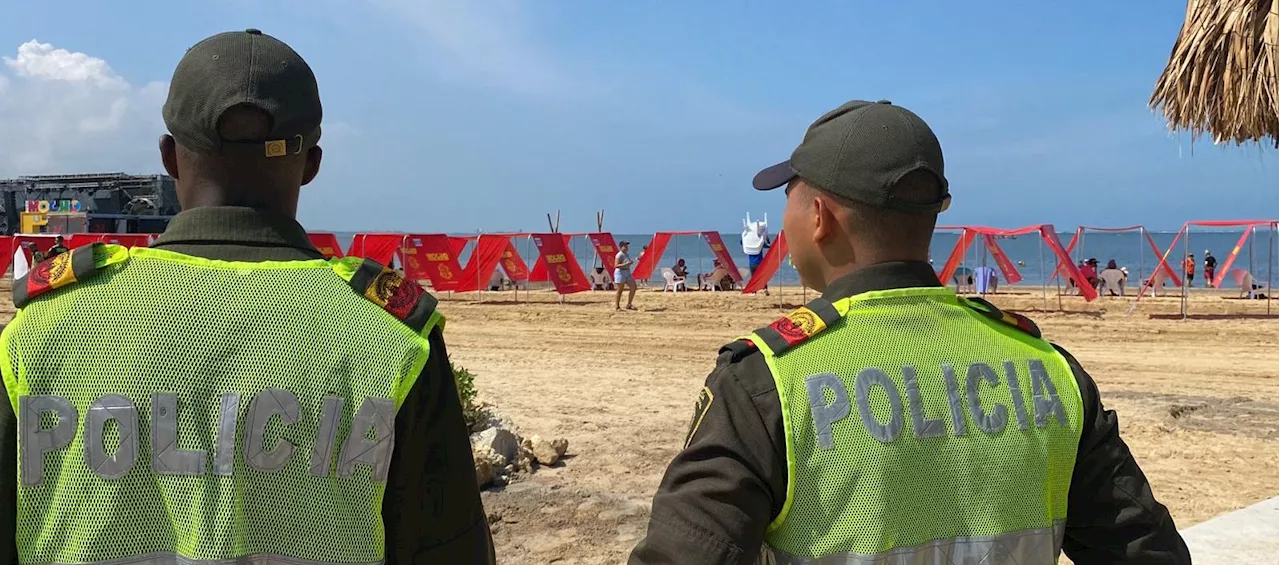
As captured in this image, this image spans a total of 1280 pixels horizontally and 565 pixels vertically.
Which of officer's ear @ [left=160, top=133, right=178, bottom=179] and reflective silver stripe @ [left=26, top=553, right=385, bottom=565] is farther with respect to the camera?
officer's ear @ [left=160, top=133, right=178, bottom=179]

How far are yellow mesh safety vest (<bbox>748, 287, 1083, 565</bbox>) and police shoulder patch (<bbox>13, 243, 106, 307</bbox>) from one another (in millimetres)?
1164

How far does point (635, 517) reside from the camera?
614 cm

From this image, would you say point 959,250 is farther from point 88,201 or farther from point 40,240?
point 88,201

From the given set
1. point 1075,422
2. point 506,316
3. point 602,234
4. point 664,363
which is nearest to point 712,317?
point 506,316

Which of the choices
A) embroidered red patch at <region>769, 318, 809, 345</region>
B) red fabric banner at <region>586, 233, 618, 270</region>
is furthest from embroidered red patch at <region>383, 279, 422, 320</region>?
red fabric banner at <region>586, 233, 618, 270</region>

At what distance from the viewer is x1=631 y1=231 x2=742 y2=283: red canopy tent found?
2517cm

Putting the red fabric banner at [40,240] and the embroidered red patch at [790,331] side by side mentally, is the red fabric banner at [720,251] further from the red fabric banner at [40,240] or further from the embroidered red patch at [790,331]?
the embroidered red patch at [790,331]

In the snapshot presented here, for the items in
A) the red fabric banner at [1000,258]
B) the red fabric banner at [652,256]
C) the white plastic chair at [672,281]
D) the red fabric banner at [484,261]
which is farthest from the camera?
the white plastic chair at [672,281]

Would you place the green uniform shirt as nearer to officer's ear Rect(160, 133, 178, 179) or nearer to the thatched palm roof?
officer's ear Rect(160, 133, 178, 179)

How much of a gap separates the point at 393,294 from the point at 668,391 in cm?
926

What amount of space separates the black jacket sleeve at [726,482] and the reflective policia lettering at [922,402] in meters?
0.10

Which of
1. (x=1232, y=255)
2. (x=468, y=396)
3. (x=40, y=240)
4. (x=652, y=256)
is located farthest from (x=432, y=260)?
(x=1232, y=255)

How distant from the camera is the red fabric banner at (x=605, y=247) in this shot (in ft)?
80.8

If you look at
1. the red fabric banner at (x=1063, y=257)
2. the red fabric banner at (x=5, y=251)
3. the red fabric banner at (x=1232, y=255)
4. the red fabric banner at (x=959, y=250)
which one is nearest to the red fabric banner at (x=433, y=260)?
the red fabric banner at (x=5, y=251)
